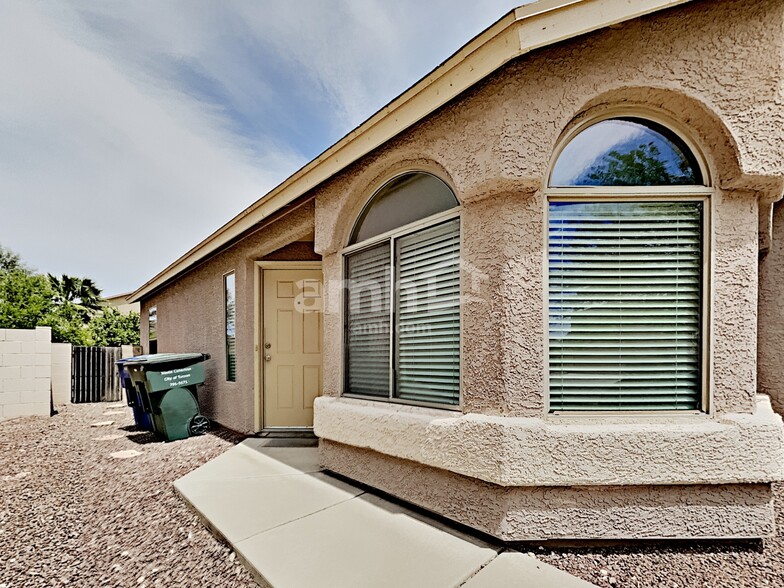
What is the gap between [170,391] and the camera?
20.9 ft

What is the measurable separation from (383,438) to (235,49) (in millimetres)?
7017

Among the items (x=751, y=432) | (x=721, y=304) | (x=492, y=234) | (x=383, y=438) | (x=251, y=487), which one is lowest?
(x=251, y=487)

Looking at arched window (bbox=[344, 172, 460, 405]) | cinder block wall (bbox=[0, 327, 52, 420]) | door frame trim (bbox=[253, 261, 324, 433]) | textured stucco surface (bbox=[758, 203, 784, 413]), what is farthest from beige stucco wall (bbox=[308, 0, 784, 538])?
cinder block wall (bbox=[0, 327, 52, 420])

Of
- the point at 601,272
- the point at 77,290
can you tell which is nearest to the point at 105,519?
the point at 601,272

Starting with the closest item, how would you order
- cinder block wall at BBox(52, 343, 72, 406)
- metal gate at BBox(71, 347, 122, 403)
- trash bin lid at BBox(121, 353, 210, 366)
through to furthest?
trash bin lid at BBox(121, 353, 210, 366) < cinder block wall at BBox(52, 343, 72, 406) < metal gate at BBox(71, 347, 122, 403)

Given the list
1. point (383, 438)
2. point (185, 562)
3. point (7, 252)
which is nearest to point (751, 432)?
point (383, 438)

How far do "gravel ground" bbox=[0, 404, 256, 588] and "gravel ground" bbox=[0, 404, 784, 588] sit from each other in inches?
0.4

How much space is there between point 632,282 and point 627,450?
49.5 inches

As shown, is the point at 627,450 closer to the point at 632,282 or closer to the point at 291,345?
Answer: the point at 632,282

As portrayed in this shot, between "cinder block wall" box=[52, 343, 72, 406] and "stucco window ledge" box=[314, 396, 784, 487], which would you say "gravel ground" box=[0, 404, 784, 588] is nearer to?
"stucco window ledge" box=[314, 396, 784, 487]

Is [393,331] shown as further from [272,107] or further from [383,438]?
[272,107]

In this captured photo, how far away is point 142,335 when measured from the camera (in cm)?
1359

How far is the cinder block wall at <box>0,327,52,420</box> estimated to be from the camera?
8297 mm

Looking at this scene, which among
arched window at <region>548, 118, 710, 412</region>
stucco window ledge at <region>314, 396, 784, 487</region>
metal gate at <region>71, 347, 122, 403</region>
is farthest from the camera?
metal gate at <region>71, 347, 122, 403</region>
